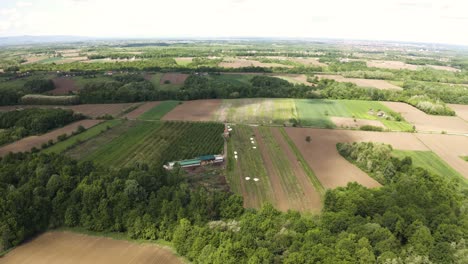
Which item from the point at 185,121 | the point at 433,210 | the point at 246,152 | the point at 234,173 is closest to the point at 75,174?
the point at 234,173

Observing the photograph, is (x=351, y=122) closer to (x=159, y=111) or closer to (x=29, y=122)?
(x=159, y=111)

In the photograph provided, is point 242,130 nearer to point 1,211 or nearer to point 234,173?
point 234,173

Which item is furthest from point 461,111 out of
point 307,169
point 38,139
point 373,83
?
point 38,139

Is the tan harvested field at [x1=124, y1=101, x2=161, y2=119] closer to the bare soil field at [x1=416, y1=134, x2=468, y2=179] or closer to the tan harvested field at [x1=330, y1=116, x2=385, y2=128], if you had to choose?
the tan harvested field at [x1=330, y1=116, x2=385, y2=128]

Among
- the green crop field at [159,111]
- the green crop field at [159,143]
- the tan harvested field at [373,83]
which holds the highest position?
the tan harvested field at [373,83]

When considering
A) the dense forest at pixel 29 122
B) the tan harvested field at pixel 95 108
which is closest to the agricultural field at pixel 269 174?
the tan harvested field at pixel 95 108

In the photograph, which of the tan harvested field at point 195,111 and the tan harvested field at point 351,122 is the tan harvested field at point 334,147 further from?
the tan harvested field at point 195,111
